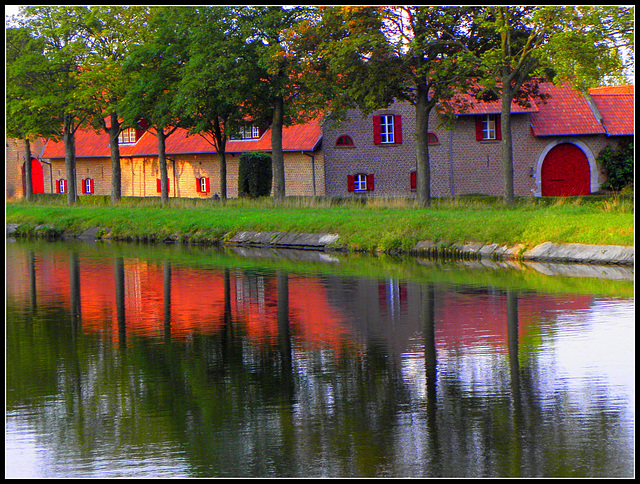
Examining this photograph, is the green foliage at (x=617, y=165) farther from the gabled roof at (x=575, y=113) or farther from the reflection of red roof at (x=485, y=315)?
the reflection of red roof at (x=485, y=315)

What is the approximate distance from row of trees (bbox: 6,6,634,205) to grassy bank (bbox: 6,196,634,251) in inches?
88.6

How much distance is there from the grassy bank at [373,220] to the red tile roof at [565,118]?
38.7 feet

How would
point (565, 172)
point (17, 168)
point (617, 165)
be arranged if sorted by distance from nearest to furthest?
point (617, 165)
point (565, 172)
point (17, 168)

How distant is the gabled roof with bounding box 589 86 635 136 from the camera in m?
45.7

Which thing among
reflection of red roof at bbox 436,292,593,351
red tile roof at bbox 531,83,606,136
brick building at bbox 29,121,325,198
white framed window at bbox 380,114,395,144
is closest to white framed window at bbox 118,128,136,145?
brick building at bbox 29,121,325,198

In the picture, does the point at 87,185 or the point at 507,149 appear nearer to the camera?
the point at 507,149

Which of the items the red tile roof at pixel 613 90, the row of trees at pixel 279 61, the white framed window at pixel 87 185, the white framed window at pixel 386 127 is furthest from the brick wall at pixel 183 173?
the red tile roof at pixel 613 90

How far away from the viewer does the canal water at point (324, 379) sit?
670 centimetres

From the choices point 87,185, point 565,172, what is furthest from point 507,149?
point 87,185

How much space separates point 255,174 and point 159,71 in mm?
8451

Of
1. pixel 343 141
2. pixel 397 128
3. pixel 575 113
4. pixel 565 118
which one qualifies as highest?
pixel 575 113

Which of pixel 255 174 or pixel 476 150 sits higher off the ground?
pixel 476 150

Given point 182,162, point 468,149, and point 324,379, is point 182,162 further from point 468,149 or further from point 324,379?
point 324,379

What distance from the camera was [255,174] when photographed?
4600 cm
